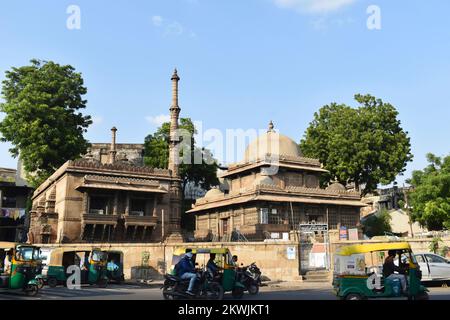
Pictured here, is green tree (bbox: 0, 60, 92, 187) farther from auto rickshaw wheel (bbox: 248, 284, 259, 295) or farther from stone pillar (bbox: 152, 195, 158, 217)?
auto rickshaw wheel (bbox: 248, 284, 259, 295)

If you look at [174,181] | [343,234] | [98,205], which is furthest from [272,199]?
[98,205]

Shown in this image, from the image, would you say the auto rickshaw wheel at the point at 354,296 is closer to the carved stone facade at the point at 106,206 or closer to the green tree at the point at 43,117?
the carved stone facade at the point at 106,206

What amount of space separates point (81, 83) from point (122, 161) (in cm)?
1039

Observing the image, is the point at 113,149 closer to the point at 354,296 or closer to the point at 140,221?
the point at 140,221

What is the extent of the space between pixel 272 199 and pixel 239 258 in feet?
29.4

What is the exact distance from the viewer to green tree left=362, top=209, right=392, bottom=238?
42600 millimetres

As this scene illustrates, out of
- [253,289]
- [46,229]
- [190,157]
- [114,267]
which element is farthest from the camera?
[190,157]

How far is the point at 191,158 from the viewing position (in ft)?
167

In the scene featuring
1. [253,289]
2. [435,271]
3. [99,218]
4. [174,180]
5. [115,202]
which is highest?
[174,180]

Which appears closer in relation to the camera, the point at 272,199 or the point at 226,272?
the point at 226,272

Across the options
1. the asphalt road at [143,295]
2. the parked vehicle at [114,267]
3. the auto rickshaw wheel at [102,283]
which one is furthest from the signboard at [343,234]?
the auto rickshaw wheel at [102,283]

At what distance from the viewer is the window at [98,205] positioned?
112ft

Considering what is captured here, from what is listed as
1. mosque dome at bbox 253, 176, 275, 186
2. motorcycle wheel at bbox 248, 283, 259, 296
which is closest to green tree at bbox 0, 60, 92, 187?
mosque dome at bbox 253, 176, 275, 186

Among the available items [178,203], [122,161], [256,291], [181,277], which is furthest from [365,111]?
[181,277]
